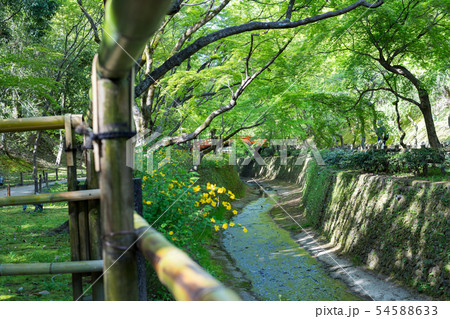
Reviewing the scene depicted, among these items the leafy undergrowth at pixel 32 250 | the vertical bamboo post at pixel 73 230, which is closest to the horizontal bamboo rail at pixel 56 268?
the vertical bamboo post at pixel 73 230

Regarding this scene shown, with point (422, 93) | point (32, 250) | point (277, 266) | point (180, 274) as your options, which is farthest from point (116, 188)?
point (422, 93)

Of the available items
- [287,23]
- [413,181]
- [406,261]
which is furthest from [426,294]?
[287,23]

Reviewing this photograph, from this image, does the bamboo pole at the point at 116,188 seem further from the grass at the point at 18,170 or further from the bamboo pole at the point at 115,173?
the grass at the point at 18,170

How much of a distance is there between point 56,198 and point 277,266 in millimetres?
7232

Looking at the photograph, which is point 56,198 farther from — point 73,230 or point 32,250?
point 32,250

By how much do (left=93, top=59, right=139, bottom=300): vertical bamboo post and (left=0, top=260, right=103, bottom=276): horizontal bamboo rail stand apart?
0.79 m

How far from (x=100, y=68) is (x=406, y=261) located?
7289 millimetres

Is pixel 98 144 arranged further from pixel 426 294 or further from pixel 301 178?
pixel 301 178

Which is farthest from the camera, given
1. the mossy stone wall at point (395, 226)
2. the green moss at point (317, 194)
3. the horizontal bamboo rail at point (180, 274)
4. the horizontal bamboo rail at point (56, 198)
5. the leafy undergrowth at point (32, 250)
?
the green moss at point (317, 194)

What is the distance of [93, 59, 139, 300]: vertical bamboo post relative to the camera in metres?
1.12

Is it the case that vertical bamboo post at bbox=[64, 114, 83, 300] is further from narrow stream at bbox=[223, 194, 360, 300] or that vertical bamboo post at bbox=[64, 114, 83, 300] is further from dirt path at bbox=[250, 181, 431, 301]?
narrow stream at bbox=[223, 194, 360, 300]

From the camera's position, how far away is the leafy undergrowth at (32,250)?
144 inches

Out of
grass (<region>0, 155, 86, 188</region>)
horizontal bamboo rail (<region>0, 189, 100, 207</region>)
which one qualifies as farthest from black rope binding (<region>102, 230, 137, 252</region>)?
grass (<region>0, 155, 86, 188</region>)

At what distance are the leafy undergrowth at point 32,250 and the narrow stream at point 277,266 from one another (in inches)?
126
